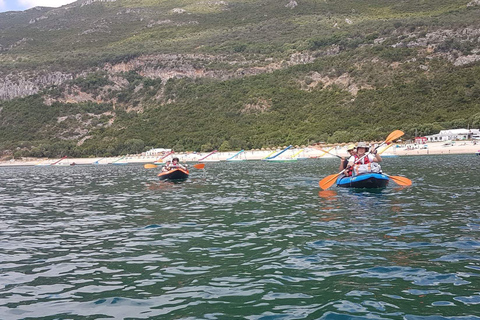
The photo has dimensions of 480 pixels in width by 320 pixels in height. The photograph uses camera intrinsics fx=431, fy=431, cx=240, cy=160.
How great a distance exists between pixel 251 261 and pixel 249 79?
122352mm

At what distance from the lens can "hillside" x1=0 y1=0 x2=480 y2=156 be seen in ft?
293

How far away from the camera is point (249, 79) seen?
129 m

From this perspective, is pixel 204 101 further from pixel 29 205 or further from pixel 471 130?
pixel 29 205

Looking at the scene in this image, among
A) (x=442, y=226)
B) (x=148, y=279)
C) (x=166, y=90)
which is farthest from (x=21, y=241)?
(x=166, y=90)

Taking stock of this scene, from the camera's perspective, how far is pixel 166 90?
14012 centimetres

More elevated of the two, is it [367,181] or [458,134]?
[458,134]

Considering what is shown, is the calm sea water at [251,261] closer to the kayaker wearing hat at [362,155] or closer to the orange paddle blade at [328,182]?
the kayaker wearing hat at [362,155]

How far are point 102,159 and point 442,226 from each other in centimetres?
9326

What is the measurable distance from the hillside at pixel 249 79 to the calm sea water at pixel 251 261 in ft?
206

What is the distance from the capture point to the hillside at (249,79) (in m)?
89.2

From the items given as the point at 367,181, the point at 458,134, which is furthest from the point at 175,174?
the point at 458,134

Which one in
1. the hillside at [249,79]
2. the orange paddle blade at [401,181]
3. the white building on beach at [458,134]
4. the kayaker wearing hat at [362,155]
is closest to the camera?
the kayaker wearing hat at [362,155]

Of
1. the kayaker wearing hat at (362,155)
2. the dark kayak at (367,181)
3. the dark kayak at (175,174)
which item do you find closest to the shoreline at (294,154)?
the dark kayak at (175,174)

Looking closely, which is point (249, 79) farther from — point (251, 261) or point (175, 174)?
point (251, 261)
